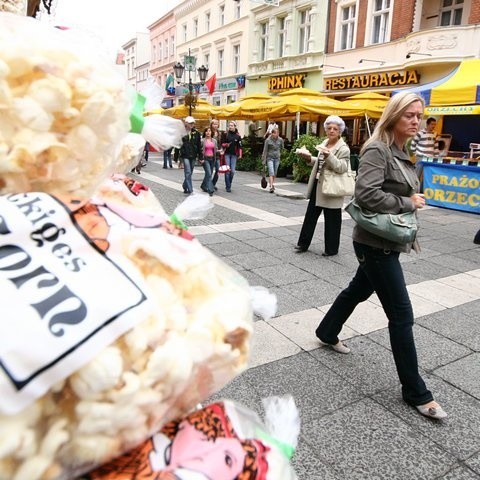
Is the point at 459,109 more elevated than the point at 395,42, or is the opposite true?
the point at 395,42

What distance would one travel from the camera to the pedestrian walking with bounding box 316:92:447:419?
267 cm

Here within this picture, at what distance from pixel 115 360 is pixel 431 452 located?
2.26 meters

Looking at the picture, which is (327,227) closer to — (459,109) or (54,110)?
(54,110)

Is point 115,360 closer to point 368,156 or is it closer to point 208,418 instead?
point 208,418

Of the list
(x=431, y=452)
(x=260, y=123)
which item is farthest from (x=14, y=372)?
(x=260, y=123)

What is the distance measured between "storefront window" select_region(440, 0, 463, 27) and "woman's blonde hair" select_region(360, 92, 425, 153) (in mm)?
16066

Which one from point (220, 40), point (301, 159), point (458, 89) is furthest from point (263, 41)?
point (458, 89)

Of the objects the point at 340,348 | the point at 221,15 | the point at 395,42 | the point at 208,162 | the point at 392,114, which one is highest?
the point at 221,15

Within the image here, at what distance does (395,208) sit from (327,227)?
3.17 m

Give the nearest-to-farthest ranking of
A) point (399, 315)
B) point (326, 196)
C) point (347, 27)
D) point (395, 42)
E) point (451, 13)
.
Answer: point (399, 315)
point (326, 196)
point (451, 13)
point (395, 42)
point (347, 27)

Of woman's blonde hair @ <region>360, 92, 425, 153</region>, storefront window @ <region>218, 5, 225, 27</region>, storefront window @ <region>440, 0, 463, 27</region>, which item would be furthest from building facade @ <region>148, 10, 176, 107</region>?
woman's blonde hair @ <region>360, 92, 425, 153</region>

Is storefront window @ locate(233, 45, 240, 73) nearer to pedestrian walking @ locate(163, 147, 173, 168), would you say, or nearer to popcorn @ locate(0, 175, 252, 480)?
pedestrian walking @ locate(163, 147, 173, 168)

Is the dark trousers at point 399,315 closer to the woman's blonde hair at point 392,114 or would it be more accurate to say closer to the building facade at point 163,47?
the woman's blonde hair at point 392,114

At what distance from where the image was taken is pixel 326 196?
580 centimetres
